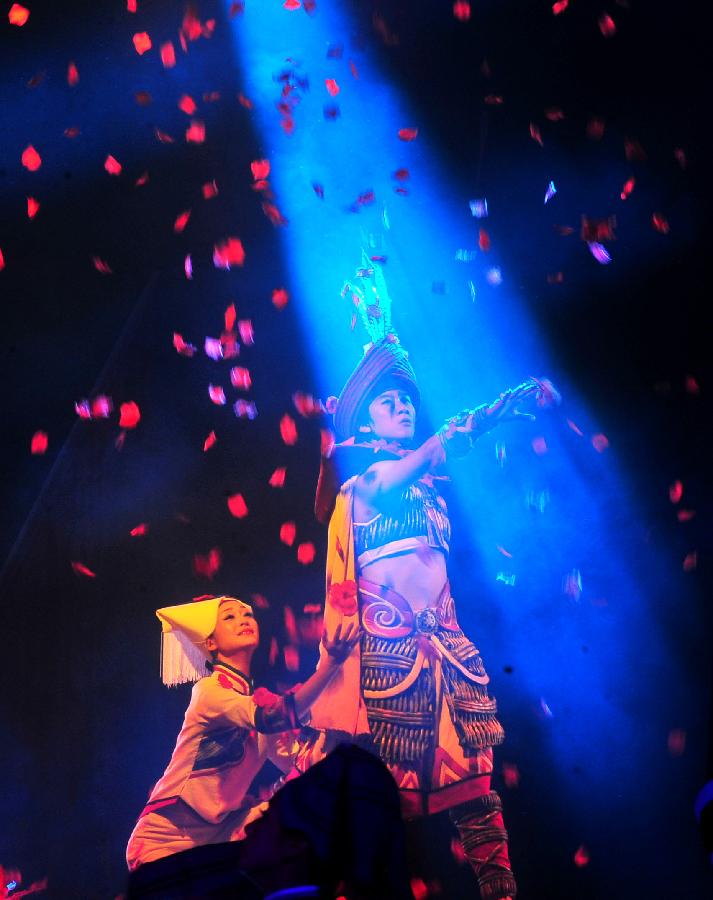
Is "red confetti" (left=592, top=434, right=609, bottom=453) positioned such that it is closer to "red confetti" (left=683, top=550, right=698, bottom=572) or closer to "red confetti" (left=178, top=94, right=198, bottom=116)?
"red confetti" (left=683, top=550, right=698, bottom=572)

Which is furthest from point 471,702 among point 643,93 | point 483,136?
point 643,93

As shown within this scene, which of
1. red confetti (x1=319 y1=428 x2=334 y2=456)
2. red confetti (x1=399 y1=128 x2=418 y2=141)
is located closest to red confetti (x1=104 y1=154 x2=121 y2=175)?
red confetti (x1=399 y1=128 x2=418 y2=141)

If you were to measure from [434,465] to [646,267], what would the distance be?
842mm

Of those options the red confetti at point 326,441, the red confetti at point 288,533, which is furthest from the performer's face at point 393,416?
the red confetti at point 288,533

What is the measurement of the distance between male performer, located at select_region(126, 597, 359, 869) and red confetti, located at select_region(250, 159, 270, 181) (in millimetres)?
1226

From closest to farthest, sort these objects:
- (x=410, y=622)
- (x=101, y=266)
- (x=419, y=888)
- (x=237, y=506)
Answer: (x=419, y=888) → (x=410, y=622) → (x=237, y=506) → (x=101, y=266)

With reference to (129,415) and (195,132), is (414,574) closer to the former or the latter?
(129,415)

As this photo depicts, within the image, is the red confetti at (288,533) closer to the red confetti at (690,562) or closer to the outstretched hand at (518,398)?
the outstretched hand at (518,398)

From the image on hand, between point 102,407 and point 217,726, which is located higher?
point 102,407

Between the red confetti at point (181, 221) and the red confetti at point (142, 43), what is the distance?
1.68ft

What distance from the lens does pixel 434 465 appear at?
6.95ft

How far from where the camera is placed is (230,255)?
222cm

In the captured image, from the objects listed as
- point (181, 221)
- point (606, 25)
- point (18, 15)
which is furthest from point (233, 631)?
point (606, 25)

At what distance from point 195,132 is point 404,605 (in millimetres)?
1509
